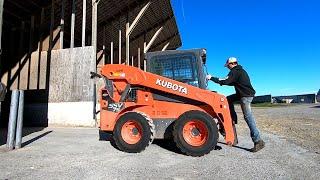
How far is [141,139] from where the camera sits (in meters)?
6.92

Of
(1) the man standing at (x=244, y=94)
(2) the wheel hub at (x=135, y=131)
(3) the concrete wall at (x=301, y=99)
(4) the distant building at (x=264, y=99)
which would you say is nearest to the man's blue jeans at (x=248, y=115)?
(1) the man standing at (x=244, y=94)

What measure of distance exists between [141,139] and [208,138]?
1.35 meters

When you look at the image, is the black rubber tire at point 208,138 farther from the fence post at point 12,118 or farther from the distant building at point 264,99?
the distant building at point 264,99

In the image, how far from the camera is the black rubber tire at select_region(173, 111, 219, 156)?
653 centimetres

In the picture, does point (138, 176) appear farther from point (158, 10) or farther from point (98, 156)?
point (158, 10)

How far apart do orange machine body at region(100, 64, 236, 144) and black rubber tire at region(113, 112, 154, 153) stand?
276mm

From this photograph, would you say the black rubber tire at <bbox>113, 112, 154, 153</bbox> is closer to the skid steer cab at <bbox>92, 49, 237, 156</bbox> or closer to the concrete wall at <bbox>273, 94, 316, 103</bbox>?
the skid steer cab at <bbox>92, 49, 237, 156</bbox>

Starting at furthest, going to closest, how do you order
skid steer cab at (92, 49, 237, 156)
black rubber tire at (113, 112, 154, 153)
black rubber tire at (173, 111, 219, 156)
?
black rubber tire at (113, 112, 154, 153) → skid steer cab at (92, 49, 237, 156) → black rubber tire at (173, 111, 219, 156)

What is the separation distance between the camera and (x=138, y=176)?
5.05 m

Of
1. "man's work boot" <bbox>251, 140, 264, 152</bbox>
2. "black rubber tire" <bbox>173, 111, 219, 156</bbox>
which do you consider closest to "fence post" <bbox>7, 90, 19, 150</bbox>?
"black rubber tire" <bbox>173, 111, 219, 156</bbox>

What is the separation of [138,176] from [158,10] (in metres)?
17.4

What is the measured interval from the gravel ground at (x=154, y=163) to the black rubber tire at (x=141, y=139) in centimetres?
16

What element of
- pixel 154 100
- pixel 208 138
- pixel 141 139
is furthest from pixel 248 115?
pixel 141 139

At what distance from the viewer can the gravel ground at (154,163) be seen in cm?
512
